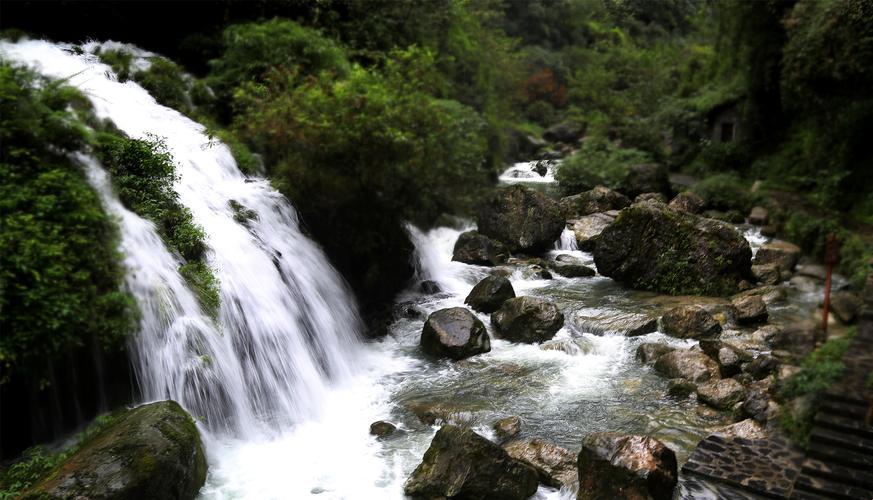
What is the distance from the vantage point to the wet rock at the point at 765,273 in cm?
923

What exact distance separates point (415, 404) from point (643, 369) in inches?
141

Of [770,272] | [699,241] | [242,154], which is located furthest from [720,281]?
[242,154]

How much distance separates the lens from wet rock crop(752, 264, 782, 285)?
9225 millimetres

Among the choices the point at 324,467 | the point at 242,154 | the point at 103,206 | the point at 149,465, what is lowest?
the point at 324,467

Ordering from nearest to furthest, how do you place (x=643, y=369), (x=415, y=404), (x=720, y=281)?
1. (x=415, y=404)
2. (x=643, y=369)
3. (x=720, y=281)

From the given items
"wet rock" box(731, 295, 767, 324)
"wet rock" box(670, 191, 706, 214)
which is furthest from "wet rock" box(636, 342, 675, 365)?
"wet rock" box(670, 191, 706, 214)

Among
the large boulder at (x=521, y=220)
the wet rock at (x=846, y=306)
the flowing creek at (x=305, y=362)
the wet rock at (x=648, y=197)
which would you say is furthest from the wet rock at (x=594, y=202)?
the wet rock at (x=846, y=306)

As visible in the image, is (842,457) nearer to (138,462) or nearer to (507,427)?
(507,427)

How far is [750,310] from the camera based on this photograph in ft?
34.2

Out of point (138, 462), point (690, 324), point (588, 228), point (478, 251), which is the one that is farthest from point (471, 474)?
point (588, 228)

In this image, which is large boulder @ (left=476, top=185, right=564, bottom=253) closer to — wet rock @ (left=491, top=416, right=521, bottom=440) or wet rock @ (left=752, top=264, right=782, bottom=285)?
wet rock @ (left=752, top=264, right=782, bottom=285)

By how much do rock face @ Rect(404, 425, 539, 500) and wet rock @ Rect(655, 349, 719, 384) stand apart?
3.52 meters

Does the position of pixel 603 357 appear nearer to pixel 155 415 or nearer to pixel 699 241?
pixel 699 241

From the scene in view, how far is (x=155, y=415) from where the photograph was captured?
6.14 meters
